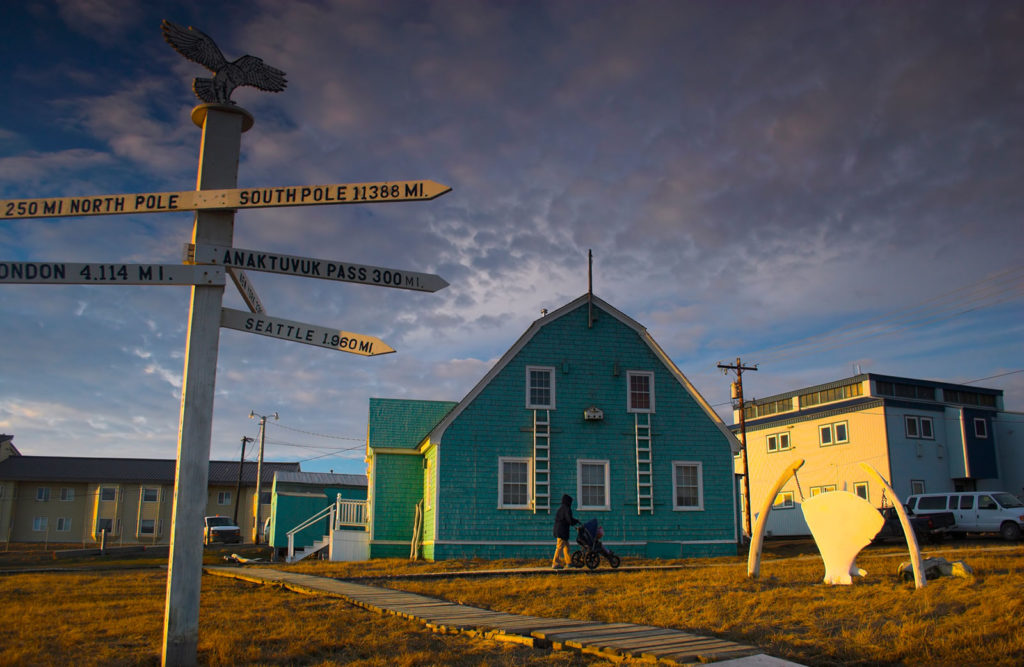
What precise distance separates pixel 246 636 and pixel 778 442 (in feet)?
139

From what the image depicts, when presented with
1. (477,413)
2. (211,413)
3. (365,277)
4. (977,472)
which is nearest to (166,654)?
(211,413)

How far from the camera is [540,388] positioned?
79.1 feet

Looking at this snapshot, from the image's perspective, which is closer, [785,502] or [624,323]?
A: [624,323]

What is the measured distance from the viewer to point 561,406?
24.0 metres

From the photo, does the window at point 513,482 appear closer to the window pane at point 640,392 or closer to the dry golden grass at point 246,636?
the window pane at point 640,392

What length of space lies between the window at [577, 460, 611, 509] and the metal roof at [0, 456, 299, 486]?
136 ft

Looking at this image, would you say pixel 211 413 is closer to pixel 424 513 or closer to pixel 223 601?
pixel 223 601

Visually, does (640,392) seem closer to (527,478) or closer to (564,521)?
(527,478)

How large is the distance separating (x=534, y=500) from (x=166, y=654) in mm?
16744

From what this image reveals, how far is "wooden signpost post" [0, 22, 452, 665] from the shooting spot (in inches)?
278

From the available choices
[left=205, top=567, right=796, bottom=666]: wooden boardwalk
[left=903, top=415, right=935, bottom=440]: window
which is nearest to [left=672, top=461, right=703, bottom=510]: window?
[left=205, top=567, right=796, bottom=666]: wooden boardwalk

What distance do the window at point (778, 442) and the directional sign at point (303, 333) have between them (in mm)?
42789

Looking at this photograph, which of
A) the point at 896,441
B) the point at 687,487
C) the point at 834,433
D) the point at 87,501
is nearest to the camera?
the point at 687,487

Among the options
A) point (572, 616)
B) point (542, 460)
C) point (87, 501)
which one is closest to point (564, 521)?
point (542, 460)
